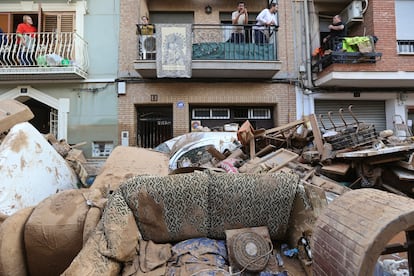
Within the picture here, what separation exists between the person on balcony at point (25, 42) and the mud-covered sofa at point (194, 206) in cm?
922

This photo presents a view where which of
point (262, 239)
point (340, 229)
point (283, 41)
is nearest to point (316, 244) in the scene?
point (340, 229)

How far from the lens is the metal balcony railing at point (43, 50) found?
10.5 m

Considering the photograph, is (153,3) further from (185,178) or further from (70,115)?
(185,178)

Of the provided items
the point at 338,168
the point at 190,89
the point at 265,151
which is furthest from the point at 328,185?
the point at 190,89

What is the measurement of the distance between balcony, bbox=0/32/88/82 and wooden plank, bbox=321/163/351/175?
8557 millimetres

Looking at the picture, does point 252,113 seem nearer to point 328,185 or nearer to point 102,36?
point 328,185

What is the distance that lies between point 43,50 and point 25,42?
59 cm

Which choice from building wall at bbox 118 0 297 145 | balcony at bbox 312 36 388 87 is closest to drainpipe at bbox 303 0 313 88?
building wall at bbox 118 0 297 145

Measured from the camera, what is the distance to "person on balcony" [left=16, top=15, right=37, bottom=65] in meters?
10.5

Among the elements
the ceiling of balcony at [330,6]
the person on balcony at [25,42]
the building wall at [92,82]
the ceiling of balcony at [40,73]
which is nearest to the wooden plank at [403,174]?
the ceiling of balcony at [330,6]

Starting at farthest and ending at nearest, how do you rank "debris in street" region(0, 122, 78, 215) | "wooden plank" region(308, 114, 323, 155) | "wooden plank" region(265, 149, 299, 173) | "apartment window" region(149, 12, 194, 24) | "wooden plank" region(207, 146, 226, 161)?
"apartment window" region(149, 12, 194, 24)
"wooden plank" region(207, 146, 226, 161)
"wooden plank" region(308, 114, 323, 155)
"wooden plank" region(265, 149, 299, 173)
"debris in street" region(0, 122, 78, 215)

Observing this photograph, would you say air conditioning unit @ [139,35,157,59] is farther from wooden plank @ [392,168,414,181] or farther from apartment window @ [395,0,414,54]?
apartment window @ [395,0,414,54]

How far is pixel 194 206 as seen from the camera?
3.66 metres

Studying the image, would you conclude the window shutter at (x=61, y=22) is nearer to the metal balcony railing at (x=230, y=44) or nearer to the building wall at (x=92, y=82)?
the building wall at (x=92, y=82)
